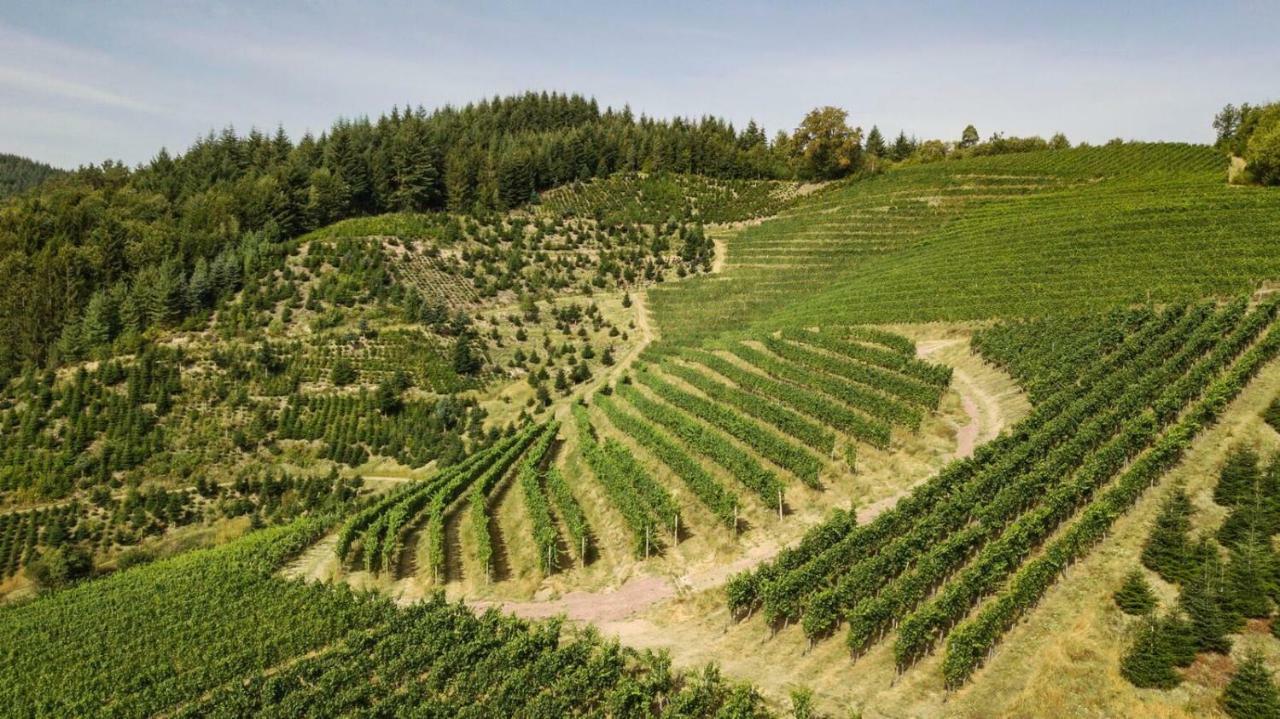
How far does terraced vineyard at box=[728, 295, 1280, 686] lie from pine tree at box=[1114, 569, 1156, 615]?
1.80m

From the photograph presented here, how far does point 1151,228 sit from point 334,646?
65.1m

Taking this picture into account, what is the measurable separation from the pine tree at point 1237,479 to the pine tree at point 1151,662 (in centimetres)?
840

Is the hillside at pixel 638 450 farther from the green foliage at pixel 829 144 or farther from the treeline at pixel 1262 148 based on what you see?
the green foliage at pixel 829 144

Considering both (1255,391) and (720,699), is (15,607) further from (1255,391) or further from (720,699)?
(1255,391)

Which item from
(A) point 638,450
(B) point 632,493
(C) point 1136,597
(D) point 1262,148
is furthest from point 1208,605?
(D) point 1262,148

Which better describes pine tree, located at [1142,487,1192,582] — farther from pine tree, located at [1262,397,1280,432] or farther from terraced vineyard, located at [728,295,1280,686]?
pine tree, located at [1262,397,1280,432]

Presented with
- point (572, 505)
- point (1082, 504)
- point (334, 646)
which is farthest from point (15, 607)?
point (1082, 504)

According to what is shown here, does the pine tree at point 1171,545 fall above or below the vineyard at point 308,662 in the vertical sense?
above

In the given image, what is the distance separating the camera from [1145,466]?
2461 cm

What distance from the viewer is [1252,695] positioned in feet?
50.9

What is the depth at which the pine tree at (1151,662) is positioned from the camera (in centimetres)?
1698

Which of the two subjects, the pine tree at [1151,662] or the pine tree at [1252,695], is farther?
the pine tree at [1151,662]

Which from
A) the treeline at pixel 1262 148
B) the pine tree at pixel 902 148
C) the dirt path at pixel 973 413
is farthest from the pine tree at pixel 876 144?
the dirt path at pixel 973 413

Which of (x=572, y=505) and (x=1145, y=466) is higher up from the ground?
(x=1145, y=466)
